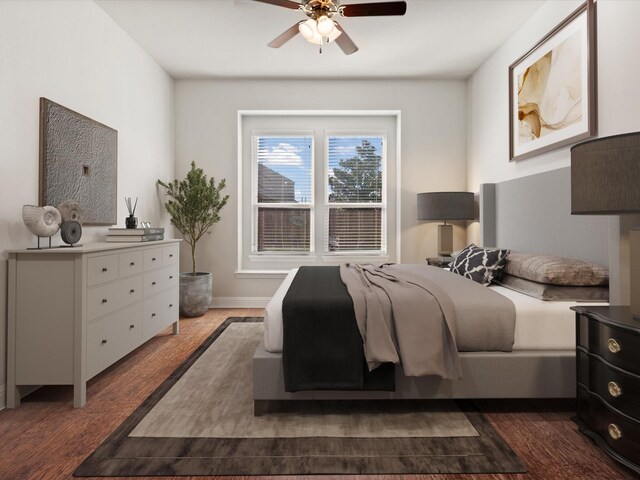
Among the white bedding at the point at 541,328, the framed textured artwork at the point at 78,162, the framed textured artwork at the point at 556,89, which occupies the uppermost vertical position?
the framed textured artwork at the point at 556,89

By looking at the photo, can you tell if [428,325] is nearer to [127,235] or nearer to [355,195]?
[127,235]

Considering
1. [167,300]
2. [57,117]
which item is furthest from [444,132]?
[57,117]

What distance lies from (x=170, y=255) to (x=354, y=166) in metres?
2.67

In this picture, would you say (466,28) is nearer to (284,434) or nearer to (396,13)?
(396,13)

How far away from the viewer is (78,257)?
2.17 m

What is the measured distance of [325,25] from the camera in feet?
8.38

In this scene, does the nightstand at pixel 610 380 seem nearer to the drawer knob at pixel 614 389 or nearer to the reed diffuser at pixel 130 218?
the drawer knob at pixel 614 389

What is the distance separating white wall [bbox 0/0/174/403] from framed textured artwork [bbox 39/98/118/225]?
7 centimetres

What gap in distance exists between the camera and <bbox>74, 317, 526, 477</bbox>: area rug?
1638mm

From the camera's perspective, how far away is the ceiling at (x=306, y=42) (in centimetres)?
326

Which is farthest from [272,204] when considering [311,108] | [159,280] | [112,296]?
[112,296]

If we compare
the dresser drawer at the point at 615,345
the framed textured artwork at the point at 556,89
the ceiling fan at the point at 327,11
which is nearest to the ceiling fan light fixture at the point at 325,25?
the ceiling fan at the point at 327,11

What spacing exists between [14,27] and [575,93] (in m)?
3.66

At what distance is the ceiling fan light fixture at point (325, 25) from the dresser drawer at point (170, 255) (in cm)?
219
